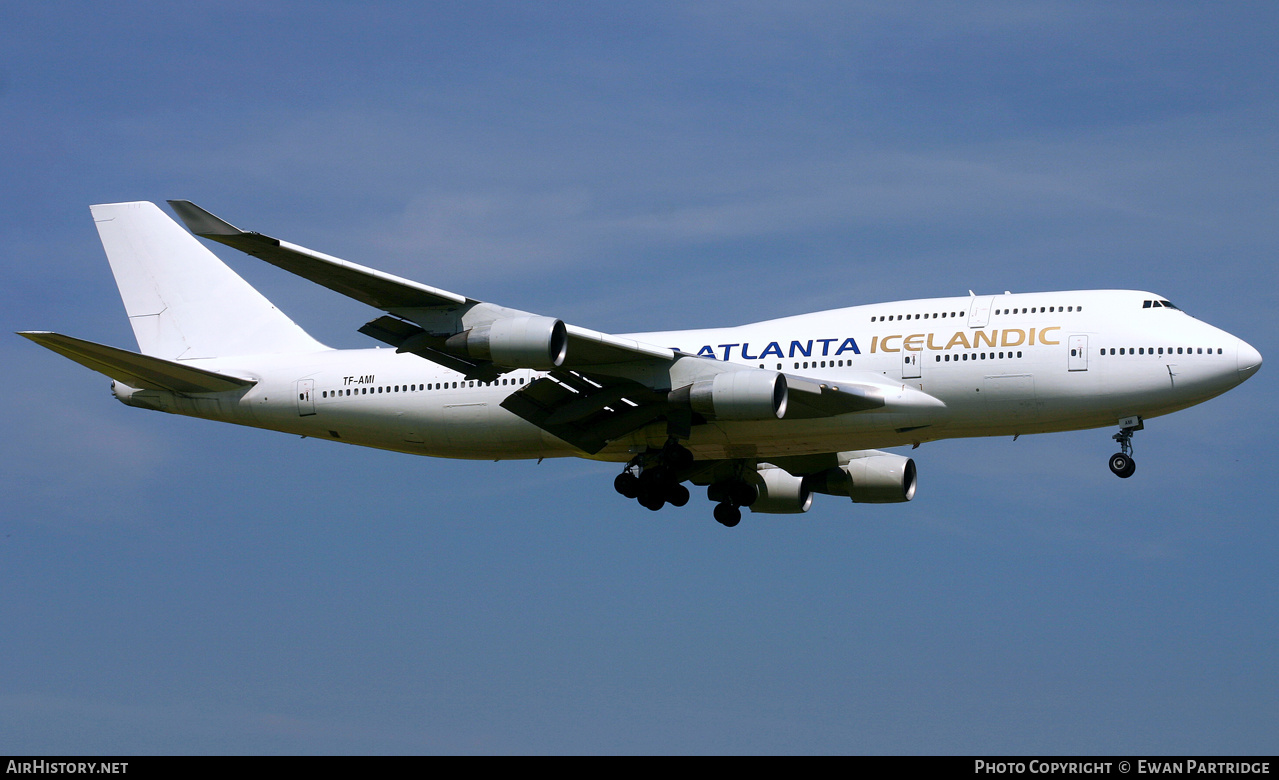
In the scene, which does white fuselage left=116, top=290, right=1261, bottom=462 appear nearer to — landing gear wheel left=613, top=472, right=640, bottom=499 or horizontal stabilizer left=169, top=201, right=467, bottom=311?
landing gear wheel left=613, top=472, right=640, bottom=499

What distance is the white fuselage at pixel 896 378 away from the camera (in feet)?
107

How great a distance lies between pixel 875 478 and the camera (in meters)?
40.6

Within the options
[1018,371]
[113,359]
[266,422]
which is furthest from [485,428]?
[1018,371]

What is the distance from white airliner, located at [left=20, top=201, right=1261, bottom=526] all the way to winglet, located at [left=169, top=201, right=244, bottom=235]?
4 centimetres

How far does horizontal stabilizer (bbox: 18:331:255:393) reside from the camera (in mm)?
35156

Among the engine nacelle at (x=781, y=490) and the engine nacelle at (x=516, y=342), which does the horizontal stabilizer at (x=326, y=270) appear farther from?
the engine nacelle at (x=781, y=490)

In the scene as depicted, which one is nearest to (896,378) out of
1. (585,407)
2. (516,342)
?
(585,407)

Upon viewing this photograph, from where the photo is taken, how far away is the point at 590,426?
35.7 m

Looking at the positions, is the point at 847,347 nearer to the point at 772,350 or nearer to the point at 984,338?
the point at 772,350

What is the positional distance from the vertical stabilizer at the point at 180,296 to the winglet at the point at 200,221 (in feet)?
39.3

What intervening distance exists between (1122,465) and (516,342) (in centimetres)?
1443

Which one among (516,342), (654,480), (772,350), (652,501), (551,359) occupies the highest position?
(772,350)

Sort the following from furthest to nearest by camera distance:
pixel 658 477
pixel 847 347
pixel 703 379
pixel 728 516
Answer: pixel 728 516 < pixel 658 477 < pixel 847 347 < pixel 703 379

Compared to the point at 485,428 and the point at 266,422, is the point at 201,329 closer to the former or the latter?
the point at 266,422
